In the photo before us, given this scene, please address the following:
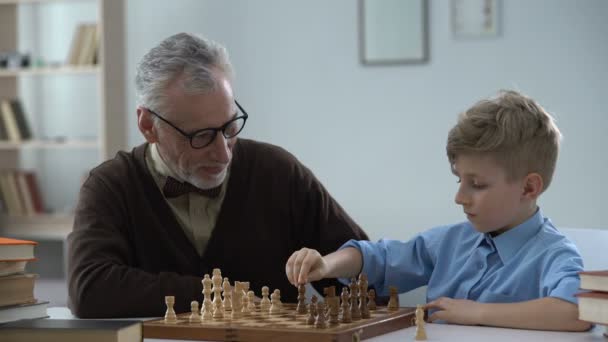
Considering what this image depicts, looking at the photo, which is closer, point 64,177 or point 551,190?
point 551,190

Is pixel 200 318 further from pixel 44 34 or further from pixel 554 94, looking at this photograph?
pixel 44 34

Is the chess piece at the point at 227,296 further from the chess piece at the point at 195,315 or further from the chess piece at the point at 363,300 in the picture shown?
the chess piece at the point at 363,300

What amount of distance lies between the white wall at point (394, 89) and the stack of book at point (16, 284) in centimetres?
394

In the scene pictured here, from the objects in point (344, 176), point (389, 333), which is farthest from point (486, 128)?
point (344, 176)

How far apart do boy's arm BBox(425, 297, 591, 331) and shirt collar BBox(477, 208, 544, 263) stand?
229mm

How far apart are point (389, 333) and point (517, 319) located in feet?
0.77

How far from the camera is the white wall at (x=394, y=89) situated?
5355mm

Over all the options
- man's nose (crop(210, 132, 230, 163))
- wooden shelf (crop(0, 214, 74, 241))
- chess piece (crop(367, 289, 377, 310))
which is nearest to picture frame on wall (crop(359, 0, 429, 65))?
wooden shelf (crop(0, 214, 74, 241))

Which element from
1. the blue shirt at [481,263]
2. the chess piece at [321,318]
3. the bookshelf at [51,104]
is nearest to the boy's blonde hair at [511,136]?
the blue shirt at [481,263]

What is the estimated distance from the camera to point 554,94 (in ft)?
17.7

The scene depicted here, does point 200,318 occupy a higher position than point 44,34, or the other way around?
point 44,34

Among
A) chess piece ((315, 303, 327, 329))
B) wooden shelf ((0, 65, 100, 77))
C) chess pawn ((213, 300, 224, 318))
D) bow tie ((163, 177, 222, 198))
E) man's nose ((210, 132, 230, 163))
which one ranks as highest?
wooden shelf ((0, 65, 100, 77))

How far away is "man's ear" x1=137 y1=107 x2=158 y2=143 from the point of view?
96.7 inches

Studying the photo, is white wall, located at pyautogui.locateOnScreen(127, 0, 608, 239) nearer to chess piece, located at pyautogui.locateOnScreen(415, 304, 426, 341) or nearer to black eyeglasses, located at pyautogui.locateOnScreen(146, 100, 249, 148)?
black eyeglasses, located at pyautogui.locateOnScreen(146, 100, 249, 148)
